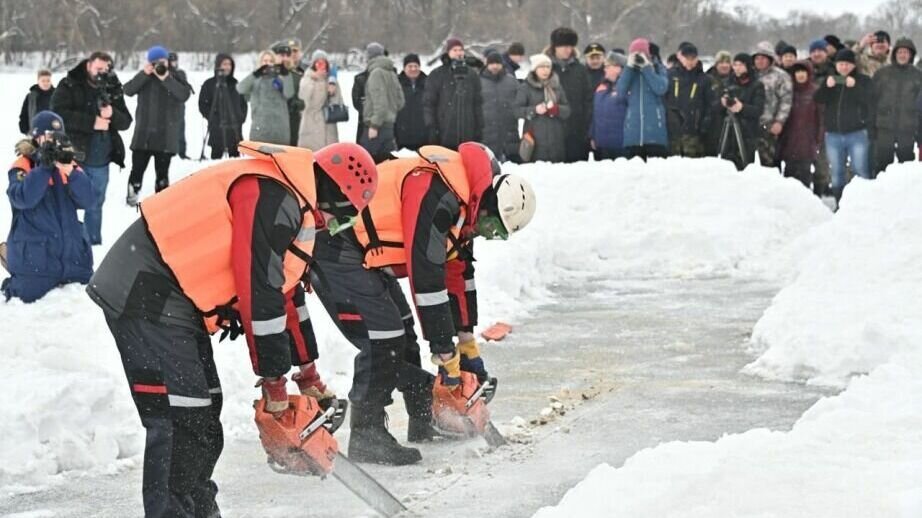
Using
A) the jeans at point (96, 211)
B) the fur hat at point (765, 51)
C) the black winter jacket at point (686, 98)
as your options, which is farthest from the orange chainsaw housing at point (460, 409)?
the fur hat at point (765, 51)

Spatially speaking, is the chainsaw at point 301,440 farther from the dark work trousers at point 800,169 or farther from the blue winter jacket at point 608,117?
the dark work trousers at point 800,169

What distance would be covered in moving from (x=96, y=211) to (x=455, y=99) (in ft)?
16.0

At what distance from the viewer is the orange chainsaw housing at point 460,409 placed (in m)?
6.80

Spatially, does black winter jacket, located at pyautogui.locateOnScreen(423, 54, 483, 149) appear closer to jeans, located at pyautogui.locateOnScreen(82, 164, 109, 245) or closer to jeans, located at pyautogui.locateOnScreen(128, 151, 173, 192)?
jeans, located at pyautogui.locateOnScreen(128, 151, 173, 192)

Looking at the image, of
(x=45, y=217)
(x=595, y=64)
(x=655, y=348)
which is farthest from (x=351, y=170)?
(x=595, y=64)

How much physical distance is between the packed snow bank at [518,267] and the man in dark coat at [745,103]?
91cm

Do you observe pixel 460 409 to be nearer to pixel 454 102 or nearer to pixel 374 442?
pixel 374 442

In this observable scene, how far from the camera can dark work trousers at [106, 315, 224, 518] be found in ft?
16.3

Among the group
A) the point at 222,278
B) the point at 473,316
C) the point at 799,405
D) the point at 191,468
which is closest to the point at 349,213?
the point at 222,278

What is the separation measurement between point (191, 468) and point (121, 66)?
101 ft

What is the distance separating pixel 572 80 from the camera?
16.0 metres

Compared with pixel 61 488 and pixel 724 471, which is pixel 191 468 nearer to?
pixel 61 488

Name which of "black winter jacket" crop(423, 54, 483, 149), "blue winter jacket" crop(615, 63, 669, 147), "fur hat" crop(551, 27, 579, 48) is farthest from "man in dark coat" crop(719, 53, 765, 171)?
"black winter jacket" crop(423, 54, 483, 149)

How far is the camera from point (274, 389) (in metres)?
5.22
